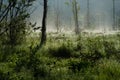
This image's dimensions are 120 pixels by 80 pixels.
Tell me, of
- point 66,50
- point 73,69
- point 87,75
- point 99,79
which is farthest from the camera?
point 66,50

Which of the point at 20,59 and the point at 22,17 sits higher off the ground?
the point at 22,17

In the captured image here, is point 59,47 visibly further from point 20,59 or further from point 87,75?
point 87,75

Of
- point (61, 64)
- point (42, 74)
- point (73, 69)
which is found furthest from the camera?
point (61, 64)

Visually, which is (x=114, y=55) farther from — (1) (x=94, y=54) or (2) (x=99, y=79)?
(2) (x=99, y=79)

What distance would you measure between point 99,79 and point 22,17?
234 cm

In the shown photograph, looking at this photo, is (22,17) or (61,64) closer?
(22,17)

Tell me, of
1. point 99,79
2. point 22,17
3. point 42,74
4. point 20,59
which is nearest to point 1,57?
point 20,59

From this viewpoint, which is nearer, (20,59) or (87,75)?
(87,75)

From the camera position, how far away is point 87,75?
8547mm

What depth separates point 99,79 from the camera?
25.8ft

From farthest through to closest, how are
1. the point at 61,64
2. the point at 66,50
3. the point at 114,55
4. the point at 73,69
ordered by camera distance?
the point at 66,50 < the point at 114,55 < the point at 61,64 < the point at 73,69

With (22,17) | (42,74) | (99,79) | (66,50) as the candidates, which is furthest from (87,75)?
(66,50)

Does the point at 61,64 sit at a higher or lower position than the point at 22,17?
lower

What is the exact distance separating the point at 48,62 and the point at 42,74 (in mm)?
2034
